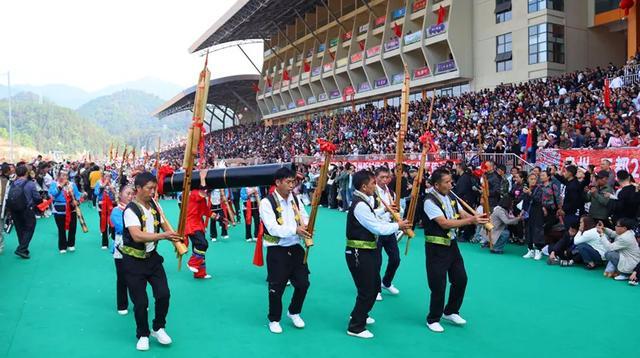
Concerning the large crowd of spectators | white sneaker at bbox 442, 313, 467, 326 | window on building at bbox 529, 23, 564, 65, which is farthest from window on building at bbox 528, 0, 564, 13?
white sneaker at bbox 442, 313, 467, 326

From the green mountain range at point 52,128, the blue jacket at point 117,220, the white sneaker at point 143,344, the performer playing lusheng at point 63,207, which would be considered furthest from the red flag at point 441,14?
the green mountain range at point 52,128

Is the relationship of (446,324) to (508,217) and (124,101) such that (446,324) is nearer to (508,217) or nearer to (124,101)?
(508,217)

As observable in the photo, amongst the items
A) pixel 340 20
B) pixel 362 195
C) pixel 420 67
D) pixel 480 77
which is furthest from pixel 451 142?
pixel 340 20

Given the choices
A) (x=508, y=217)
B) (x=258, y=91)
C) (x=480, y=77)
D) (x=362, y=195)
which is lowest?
(x=508, y=217)

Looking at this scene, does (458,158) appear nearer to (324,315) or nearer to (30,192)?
(324,315)

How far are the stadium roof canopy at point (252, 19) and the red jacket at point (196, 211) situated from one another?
1106 inches

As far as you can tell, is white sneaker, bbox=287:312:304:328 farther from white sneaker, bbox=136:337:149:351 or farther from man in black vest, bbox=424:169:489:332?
white sneaker, bbox=136:337:149:351

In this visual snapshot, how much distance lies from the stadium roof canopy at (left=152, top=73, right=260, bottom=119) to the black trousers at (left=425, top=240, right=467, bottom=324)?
4259 cm

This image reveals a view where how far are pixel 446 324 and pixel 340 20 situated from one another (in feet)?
110

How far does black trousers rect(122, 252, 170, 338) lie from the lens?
14.6 feet

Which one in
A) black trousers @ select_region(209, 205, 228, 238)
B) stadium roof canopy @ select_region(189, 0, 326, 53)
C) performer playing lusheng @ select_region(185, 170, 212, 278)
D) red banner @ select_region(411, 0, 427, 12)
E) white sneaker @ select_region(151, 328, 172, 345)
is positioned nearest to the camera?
white sneaker @ select_region(151, 328, 172, 345)

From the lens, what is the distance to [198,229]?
7.44m

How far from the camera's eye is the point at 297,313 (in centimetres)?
512

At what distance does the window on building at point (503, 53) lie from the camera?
24.5 m
